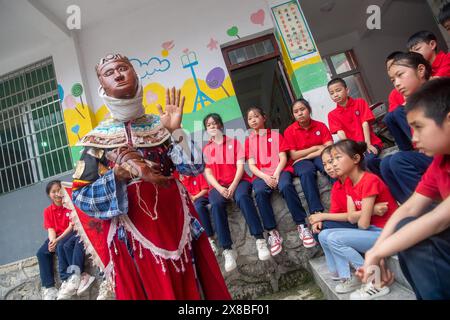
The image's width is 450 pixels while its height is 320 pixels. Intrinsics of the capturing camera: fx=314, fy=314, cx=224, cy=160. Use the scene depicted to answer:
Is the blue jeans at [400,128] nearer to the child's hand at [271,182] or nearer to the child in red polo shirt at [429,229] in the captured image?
the child's hand at [271,182]

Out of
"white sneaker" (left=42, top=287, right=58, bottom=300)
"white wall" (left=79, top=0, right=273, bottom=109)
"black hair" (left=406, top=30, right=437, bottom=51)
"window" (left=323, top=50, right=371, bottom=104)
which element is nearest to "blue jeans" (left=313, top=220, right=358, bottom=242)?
"black hair" (left=406, top=30, right=437, bottom=51)

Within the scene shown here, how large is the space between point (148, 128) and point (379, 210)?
4.39 ft

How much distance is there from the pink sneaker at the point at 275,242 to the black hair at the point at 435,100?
1780 millimetres

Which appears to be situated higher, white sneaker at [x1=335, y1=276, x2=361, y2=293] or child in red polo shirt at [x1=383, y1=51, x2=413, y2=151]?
child in red polo shirt at [x1=383, y1=51, x2=413, y2=151]

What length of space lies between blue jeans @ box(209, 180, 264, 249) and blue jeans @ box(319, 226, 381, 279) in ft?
2.70

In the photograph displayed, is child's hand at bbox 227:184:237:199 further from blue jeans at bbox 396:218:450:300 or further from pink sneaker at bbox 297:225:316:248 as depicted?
blue jeans at bbox 396:218:450:300

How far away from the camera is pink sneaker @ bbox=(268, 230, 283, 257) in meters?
2.58

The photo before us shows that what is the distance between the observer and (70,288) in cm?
292

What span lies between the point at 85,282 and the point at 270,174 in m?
2.03

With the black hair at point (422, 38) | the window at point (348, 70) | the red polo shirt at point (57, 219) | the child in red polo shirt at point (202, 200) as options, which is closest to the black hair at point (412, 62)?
the black hair at point (422, 38)

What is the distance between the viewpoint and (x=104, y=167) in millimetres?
1363

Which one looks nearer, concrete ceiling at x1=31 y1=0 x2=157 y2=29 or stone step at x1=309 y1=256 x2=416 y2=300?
stone step at x1=309 y1=256 x2=416 y2=300

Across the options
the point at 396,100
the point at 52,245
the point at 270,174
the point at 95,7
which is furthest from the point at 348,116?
the point at 95,7

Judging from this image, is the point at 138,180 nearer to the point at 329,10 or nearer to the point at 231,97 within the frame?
the point at 231,97
